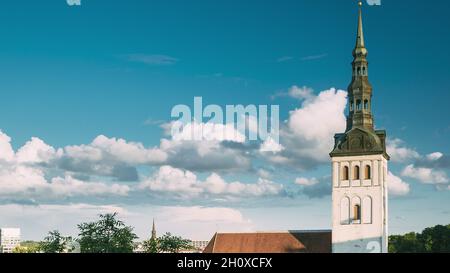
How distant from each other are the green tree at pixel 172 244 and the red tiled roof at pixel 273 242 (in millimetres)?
2270

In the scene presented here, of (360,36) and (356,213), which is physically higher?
(360,36)

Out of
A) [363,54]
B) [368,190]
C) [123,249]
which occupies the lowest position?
[123,249]

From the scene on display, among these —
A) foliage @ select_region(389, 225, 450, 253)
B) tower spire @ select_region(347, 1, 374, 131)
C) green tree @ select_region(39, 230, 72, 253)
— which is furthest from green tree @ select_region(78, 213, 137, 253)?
foliage @ select_region(389, 225, 450, 253)

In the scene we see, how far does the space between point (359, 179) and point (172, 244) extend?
1600cm

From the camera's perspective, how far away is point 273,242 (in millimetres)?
56000

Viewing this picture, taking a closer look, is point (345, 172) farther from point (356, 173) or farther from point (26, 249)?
point (26, 249)

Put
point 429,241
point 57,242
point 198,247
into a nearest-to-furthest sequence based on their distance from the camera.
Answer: point 57,242 → point 198,247 → point 429,241

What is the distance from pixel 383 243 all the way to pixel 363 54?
14.9 metres

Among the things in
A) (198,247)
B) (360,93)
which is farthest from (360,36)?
(198,247)

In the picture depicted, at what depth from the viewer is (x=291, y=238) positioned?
56.1m

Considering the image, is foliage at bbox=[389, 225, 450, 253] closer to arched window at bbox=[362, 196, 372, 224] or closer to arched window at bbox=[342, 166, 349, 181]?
arched window at bbox=[362, 196, 372, 224]
